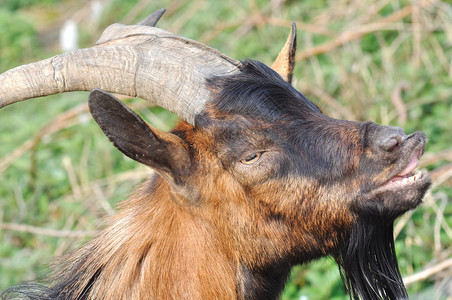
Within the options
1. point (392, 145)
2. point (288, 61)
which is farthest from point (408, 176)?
point (288, 61)

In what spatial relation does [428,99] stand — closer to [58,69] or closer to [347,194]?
[347,194]

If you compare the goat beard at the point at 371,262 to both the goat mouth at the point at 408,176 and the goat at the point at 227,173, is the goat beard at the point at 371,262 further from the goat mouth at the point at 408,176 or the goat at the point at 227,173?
the goat mouth at the point at 408,176

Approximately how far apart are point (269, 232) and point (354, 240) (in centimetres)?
48

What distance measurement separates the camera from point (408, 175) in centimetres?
326

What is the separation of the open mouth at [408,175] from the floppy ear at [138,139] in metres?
1.09

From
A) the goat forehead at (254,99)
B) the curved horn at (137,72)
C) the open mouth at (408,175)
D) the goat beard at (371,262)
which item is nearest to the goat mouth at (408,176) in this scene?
the open mouth at (408,175)

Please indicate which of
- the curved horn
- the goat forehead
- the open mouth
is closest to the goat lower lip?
the open mouth

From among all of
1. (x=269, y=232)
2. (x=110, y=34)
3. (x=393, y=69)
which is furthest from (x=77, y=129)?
(x=269, y=232)

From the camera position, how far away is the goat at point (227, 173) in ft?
10.8

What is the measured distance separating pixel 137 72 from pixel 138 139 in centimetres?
40

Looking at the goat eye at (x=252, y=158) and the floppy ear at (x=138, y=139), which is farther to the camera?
the goat eye at (x=252, y=158)

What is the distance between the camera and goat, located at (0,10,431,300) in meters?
3.28

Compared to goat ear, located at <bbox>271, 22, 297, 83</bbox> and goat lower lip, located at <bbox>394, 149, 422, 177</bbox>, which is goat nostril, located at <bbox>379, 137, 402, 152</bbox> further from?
goat ear, located at <bbox>271, 22, 297, 83</bbox>

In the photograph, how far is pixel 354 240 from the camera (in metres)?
3.51
